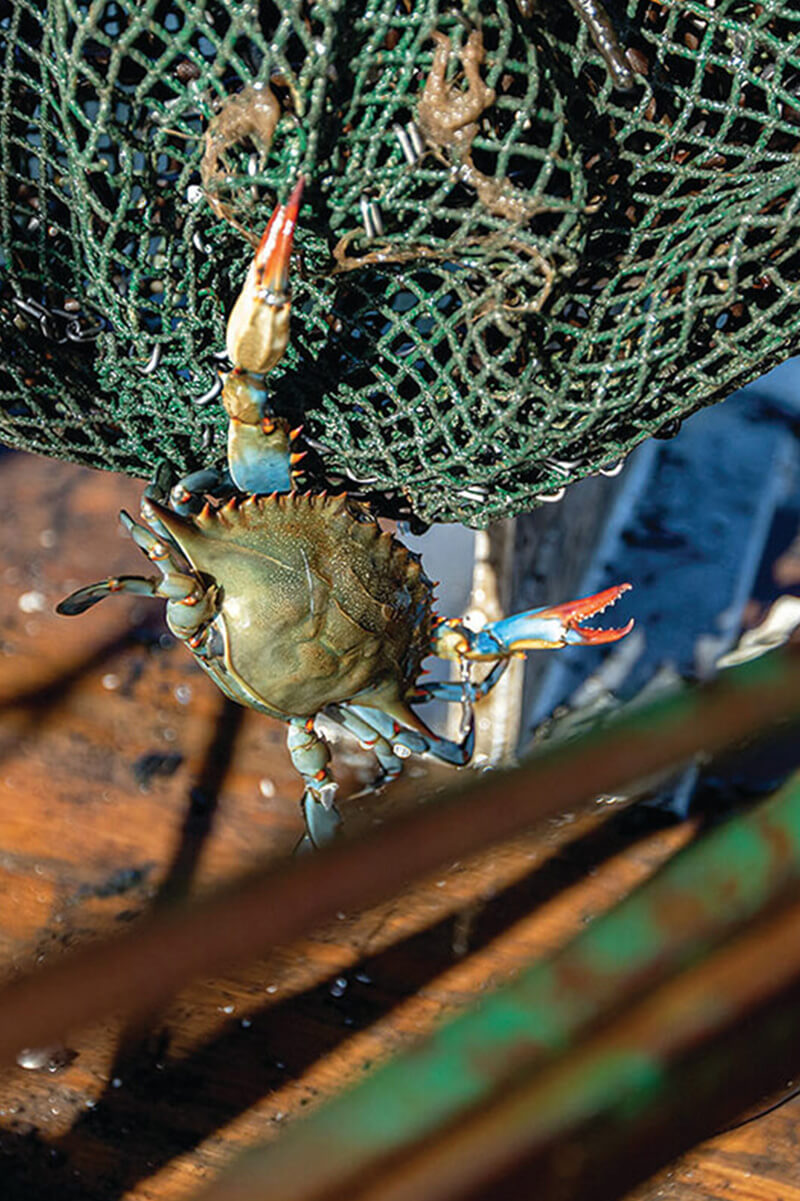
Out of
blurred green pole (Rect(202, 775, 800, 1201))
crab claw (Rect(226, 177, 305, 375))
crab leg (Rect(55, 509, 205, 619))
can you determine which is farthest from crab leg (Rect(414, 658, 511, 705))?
blurred green pole (Rect(202, 775, 800, 1201))

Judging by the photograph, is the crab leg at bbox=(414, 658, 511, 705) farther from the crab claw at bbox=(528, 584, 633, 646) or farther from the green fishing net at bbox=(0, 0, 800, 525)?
the green fishing net at bbox=(0, 0, 800, 525)

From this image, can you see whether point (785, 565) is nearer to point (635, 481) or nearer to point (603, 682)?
point (635, 481)

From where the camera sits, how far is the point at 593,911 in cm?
134

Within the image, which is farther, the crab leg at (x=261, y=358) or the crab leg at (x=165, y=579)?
the crab leg at (x=165, y=579)

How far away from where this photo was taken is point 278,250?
0.65 m

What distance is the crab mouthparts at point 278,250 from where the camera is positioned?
0.63 m

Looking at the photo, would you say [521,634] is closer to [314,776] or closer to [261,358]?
[314,776]

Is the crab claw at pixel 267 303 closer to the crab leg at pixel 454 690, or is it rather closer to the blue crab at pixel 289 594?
the blue crab at pixel 289 594

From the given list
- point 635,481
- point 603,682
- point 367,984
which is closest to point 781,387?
point 635,481

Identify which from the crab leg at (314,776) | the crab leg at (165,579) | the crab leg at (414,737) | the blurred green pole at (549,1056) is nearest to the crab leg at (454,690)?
the crab leg at (414,737)

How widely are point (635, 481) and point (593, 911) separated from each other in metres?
1.02

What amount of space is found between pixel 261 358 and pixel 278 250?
0.08 metres

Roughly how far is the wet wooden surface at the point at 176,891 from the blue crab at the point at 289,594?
18 centimetres

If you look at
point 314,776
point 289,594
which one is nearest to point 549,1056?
point 289,594
